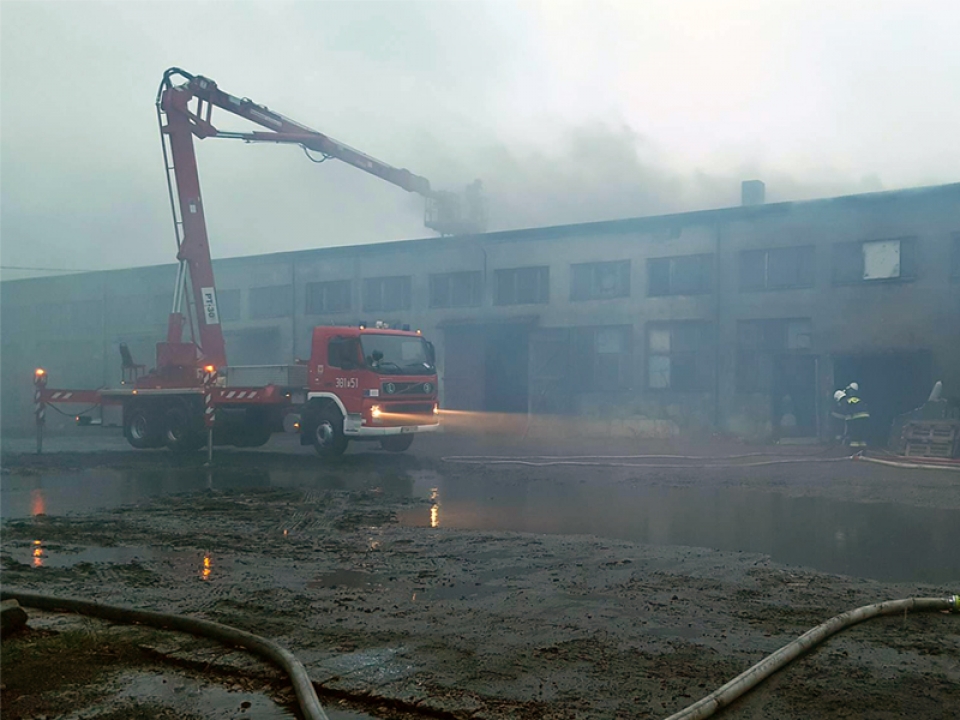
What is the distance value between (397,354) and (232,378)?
4.09 metres

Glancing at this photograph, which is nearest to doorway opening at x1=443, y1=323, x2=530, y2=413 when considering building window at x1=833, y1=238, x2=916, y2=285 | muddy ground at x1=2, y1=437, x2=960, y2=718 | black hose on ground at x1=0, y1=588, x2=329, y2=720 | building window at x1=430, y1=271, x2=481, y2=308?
building window at x1=430, y1=271, x2=481, y2=308

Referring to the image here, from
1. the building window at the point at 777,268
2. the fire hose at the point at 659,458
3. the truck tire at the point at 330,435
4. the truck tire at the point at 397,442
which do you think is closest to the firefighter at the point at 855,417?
the fire hose at the point at 659,458

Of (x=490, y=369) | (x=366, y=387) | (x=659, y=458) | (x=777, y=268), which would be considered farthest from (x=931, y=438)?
(x=490, y=369)

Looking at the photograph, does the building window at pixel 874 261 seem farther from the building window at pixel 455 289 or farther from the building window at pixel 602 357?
the building window at pixel 455 289

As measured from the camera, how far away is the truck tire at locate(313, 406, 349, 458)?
17781 mm

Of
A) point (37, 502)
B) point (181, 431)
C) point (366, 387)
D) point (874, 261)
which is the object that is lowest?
point (37, 502)

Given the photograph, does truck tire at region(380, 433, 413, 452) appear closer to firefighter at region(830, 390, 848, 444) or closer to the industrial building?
the industrial building

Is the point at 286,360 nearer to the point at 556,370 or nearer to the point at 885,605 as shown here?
the point at 556,370

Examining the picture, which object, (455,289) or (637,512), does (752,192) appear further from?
(637,512)

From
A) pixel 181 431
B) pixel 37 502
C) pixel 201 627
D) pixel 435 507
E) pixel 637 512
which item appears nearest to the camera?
pixel 201 627

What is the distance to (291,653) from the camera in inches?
189

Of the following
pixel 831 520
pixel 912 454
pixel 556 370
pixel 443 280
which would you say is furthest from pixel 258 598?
pixel 443 280

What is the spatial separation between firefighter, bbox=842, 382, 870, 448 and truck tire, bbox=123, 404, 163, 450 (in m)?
15.7

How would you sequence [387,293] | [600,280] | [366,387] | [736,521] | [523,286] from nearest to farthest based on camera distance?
1. [736,521]
2. [366,387]
3. [600,280]
4. [523,286]
5. [387,293]
